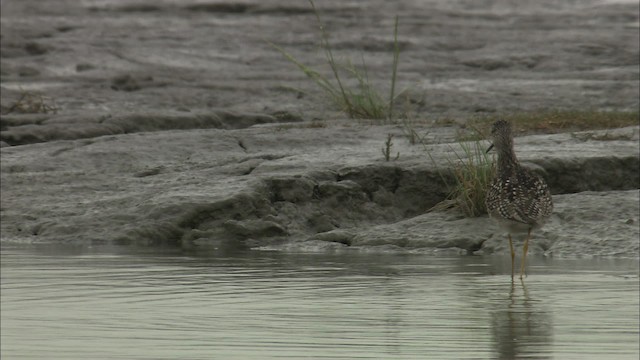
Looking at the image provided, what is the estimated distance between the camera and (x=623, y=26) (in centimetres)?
2553

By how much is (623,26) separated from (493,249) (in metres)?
16.0

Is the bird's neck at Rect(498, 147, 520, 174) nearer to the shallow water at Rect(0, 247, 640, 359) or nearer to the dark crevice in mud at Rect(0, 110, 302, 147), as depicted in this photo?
the shallow water at Rect(0, 247, 640, 359)

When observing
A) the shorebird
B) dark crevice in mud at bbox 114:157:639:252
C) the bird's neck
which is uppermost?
the bird's neck

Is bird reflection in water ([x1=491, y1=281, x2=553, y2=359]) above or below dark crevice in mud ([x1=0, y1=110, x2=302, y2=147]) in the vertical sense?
below

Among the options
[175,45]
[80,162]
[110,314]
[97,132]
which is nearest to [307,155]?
[80,162]

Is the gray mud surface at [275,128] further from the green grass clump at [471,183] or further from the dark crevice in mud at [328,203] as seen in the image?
the green grass clump at [471,183]

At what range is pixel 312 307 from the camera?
748 centimetres

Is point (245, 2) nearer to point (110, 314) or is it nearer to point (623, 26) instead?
point (623, 26)

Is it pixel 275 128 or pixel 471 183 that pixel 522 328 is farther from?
pixel 275 128

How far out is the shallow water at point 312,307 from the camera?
627 centimetres

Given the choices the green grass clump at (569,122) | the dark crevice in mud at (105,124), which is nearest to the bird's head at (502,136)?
the green grass clump at (569,122)

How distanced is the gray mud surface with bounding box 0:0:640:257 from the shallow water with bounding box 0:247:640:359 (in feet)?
3.17

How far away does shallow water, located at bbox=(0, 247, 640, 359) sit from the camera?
6.27 m

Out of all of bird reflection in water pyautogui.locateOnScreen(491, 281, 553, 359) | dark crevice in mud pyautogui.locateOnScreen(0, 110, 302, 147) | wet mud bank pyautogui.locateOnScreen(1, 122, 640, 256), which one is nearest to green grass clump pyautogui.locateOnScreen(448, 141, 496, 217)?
wet mud bank pyautogui.locateOnScreen(1, 122, 640, 256)
